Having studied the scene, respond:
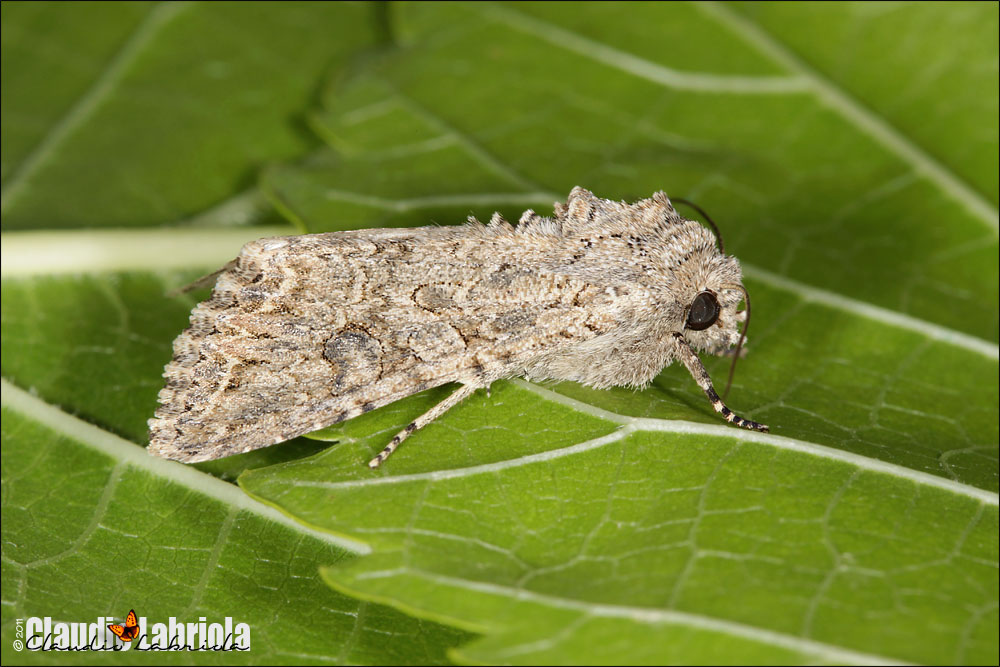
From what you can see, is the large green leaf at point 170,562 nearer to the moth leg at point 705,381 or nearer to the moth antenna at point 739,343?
the moth leg at point 705,381

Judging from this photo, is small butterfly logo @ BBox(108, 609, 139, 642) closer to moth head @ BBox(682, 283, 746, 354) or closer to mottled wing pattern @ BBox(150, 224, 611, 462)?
mottled wing pattern @ BBox(150, 224, 611, 462)

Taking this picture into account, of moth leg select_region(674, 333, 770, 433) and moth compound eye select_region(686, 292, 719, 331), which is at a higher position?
moth compound eye select_region(686, 292, 719, 331)

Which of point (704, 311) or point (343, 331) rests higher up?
point (343, 331)

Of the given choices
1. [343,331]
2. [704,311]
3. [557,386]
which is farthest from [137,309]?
[704,311]

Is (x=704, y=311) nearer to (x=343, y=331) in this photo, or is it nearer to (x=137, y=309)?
(x=343, y=331)

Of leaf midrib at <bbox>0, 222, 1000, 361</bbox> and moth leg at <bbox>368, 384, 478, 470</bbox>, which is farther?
leaf midrib at <bbox>0, 222, 1000, 361</bbox>

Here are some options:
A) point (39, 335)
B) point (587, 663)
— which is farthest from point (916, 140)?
point (39, 335)

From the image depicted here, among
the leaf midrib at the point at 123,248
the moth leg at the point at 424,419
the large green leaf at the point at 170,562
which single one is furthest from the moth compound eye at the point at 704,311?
the large green leaf at the point at 170,562

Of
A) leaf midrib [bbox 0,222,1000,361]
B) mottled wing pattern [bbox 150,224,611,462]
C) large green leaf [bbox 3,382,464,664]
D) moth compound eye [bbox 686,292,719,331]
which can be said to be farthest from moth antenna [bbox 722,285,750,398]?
large green leaf [bbox 3,382,464,664]
